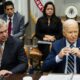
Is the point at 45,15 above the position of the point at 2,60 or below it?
above

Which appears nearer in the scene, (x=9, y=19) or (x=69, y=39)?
(x=69, y=39)

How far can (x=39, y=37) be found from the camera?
5.14 meters

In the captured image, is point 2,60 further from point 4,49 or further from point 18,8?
point 18,8

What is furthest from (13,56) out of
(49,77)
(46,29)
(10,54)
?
(46,29)

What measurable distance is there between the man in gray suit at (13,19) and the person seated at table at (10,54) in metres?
2.26

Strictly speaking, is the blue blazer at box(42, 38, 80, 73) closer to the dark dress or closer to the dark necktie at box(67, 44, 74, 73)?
the dark necktie at box(67, 44, 74, 73)

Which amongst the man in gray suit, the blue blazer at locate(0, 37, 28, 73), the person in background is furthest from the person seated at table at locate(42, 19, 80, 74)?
the man in gray suit

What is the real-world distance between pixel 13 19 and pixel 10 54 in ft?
8.09

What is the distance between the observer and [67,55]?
2852 mm

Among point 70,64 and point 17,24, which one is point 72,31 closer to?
point 70,64

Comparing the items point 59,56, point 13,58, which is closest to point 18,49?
point 13,58

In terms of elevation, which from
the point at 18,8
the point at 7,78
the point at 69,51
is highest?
the point at 18,8

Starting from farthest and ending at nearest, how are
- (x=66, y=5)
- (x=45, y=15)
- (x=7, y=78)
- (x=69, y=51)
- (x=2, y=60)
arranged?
(x=66, y=5), (x=45, y=15), (x=2, y=60), (x=69, y=51), (x=7, y=78)

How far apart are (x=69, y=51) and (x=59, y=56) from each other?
0.11m
